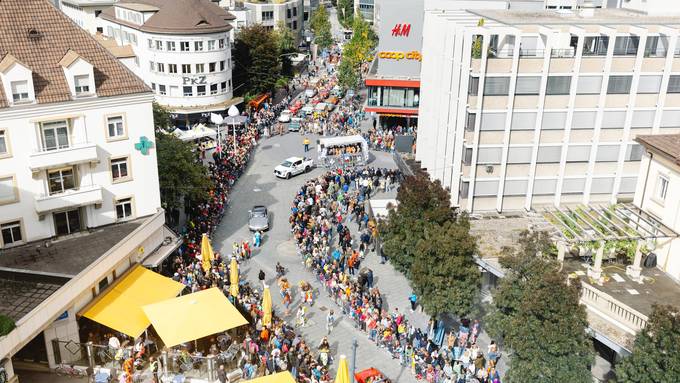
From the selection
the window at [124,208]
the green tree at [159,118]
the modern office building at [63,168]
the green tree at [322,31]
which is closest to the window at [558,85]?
the modern office building at [63,168]

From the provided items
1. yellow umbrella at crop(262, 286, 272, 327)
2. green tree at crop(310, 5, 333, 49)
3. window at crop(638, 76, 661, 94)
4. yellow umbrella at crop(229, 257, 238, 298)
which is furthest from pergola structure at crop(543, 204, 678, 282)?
green tree at crop(310, 5, 333, 49)

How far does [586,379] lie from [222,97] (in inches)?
2257

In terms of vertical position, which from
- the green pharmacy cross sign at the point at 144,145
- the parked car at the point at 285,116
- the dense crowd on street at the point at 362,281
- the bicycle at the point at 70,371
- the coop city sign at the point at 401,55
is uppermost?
the coop city sign at the point at 401,55

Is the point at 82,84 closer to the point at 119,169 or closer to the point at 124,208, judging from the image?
the point at 119,169

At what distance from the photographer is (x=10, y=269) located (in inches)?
1208

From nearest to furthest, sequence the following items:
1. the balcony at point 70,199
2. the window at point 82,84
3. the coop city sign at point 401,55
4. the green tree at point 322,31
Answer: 1. the window at point 82,84
2. the balcony at point 70,199
3. the coop city sign at point 401,55
4. the green tree at point 322,31

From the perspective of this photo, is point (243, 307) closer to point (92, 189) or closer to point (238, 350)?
point (238, 350)

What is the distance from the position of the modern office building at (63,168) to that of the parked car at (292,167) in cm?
2210

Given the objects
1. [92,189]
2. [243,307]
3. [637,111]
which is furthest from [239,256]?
[637,111]

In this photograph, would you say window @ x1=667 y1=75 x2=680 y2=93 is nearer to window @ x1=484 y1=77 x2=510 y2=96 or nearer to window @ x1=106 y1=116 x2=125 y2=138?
window @ x1=484 y1=77 x2=510 y2=96

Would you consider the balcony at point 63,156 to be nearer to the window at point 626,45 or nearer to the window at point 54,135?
the window at point 54,135

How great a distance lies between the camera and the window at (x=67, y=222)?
3481cm

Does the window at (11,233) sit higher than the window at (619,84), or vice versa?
the window at (619,84)

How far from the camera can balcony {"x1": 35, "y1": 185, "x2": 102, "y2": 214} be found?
3340 centimetres
